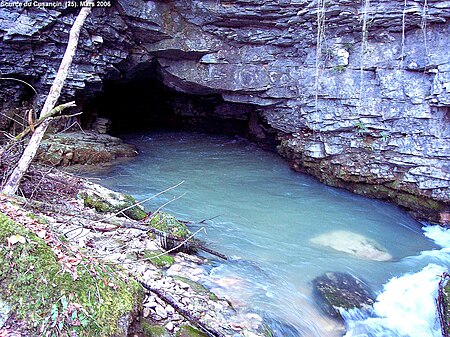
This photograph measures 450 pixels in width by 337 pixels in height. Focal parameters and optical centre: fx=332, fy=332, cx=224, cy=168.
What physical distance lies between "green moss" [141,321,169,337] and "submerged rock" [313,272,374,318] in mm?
2445

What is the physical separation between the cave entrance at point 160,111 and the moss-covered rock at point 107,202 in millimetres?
7058

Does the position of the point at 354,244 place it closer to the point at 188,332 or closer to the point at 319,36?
the point at 188,332

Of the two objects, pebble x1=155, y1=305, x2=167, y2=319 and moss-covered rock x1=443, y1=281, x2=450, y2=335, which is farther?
moss-covered rock x1=443, y1=281, x2=450, y2=335

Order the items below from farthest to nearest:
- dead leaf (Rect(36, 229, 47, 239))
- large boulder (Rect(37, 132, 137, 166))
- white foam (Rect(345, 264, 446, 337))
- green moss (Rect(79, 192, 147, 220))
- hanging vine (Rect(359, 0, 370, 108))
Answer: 1. large boulder (Rect(37, 132, 137, 166))
2. hanging vine (Rect(359, 0, 370, 108))
3. green moss (Rect(79, 192, 147, 220))
4. white foam (Rect(345, 264, 446, 337))
5. dead leaf (Rect(36, 229, 47, 239))

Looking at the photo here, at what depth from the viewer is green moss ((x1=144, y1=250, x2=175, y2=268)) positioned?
152 inches

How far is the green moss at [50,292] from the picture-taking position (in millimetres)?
1589

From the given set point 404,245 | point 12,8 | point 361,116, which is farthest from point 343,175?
point 12,8

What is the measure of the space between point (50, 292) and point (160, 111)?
14.9 metres

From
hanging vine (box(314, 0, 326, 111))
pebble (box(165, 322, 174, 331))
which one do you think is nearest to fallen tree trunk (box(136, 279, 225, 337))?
pebble (box(165, 322, 174, 331))

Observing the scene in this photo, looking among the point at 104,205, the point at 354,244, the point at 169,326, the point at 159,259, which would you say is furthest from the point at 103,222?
the point at 354,244

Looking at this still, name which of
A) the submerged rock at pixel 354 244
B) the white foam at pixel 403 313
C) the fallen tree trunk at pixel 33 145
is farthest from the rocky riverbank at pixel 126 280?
the submerged rock at pixel 354 244

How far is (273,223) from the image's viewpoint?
22.1 feet

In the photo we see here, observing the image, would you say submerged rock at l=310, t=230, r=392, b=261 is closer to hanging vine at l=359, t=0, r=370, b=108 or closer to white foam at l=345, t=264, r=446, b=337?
white foam at l=345, t=264, r=446, b=337

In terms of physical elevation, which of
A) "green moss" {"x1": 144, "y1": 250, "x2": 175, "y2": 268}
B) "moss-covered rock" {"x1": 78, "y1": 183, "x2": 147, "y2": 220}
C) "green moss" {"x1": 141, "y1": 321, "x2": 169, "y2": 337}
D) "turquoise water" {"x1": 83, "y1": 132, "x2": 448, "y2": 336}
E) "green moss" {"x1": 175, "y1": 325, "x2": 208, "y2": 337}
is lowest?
"turquoise water" {"x1": 83, "y1": 132, "x2": 448, "y2": 336}
